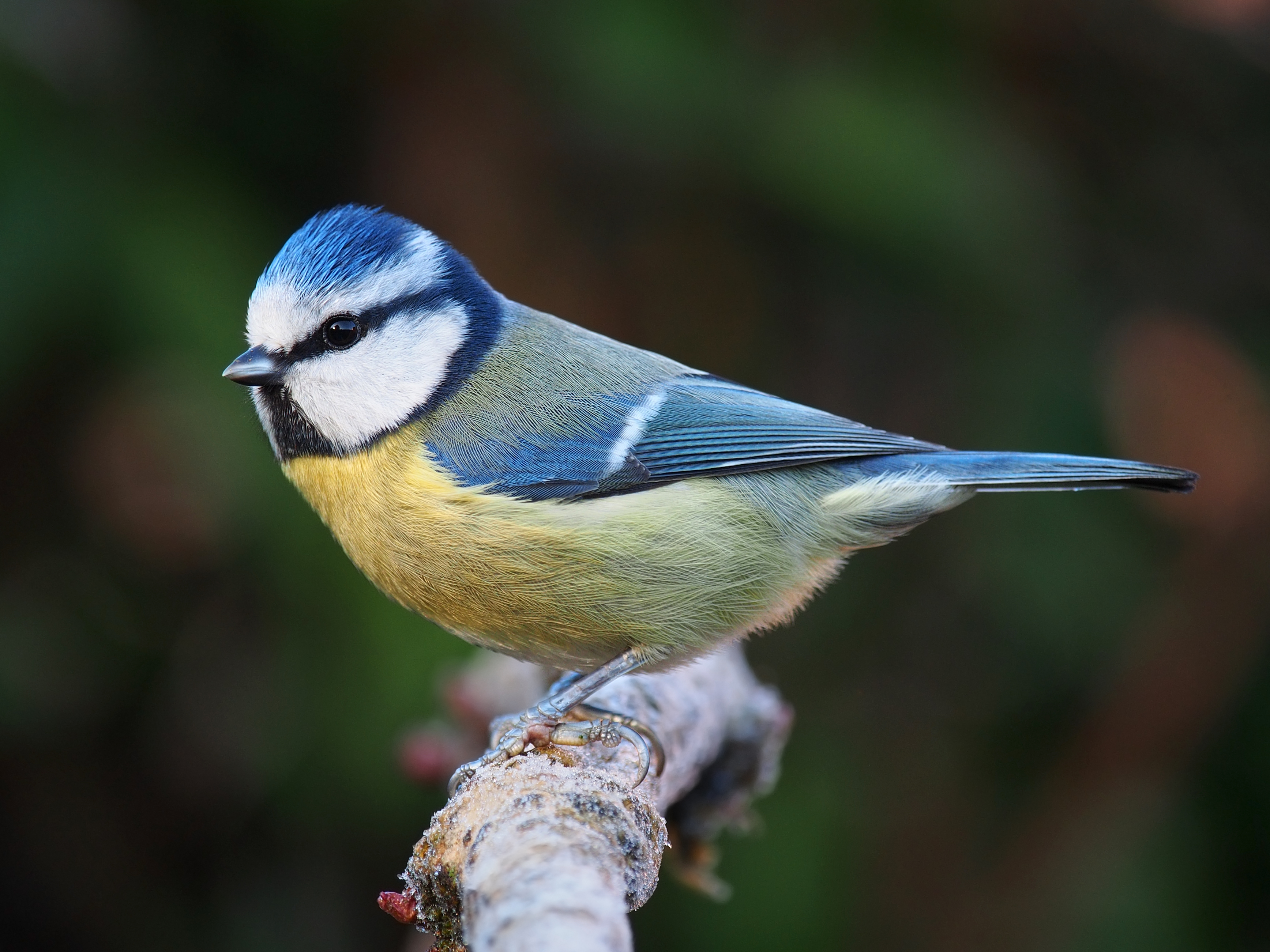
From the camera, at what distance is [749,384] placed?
2910 mm

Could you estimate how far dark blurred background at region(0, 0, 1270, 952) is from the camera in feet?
7.98

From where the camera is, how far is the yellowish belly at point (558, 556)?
167 centimetres

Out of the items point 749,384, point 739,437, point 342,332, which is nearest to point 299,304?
point 342,332

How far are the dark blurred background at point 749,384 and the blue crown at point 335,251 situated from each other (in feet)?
2.31

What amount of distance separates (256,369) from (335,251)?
0.71 feet

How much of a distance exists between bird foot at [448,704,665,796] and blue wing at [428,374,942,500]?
1.07 ft

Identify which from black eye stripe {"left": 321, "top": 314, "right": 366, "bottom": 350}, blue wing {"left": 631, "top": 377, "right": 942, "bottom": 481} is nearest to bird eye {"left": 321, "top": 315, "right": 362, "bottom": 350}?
black eye stripe {"left": 321, "top": 314, "right": 366, "bottom": 350}

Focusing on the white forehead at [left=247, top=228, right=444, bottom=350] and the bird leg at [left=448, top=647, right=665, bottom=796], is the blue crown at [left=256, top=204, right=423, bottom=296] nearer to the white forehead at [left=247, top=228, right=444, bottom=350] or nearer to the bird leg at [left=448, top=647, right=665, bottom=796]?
the white forehead at [left=247, top=228, right=444, bottom=350]

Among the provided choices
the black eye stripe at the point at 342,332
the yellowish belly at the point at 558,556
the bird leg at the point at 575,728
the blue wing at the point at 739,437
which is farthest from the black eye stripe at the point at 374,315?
the bird leg at the point at 575,728

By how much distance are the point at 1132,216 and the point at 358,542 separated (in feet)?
7.55

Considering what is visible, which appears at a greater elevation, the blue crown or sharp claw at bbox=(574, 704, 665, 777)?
the blue crown

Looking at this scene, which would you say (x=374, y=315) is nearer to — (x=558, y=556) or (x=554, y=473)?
(x=554, y=473)

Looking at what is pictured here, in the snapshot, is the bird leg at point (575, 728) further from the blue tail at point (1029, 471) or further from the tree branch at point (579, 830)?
the blue tail at point (1029, 471)

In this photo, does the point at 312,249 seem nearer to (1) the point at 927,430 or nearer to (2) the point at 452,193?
(2) the point at 452,193
